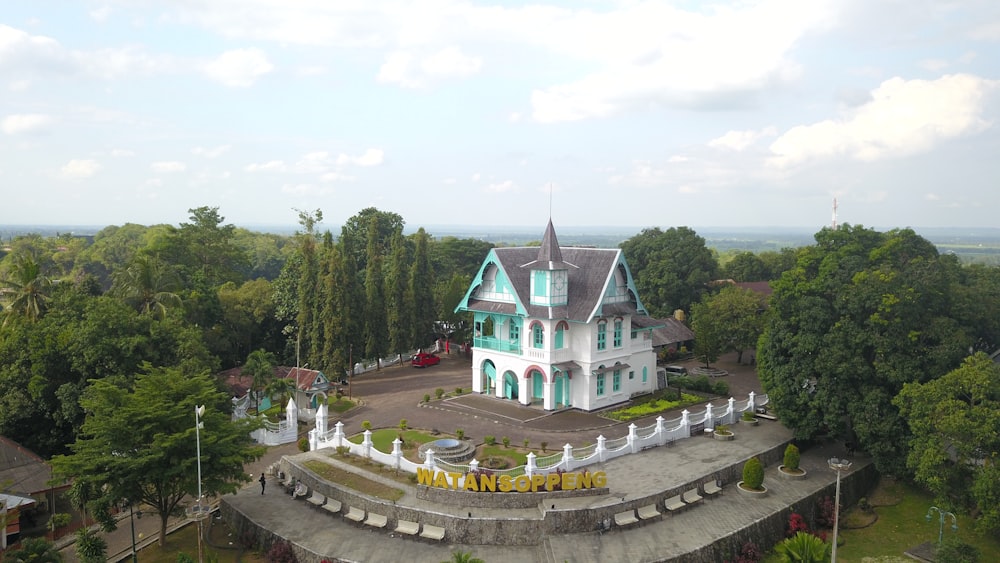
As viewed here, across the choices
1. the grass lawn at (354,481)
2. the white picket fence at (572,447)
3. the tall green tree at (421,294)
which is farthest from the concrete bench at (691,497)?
the tall green tree at (421,294)

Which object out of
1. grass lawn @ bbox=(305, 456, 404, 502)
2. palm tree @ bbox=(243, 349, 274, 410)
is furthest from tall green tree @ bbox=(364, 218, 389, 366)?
grass lawn @ bbox=(305, 456, 404, 502)

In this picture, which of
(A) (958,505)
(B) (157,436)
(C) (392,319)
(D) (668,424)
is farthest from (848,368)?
(C) (392,319)

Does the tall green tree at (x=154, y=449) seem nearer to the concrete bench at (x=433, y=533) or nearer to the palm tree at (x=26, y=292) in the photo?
the concrete bench at (x=433, y=533)

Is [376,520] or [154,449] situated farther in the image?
[376,520]

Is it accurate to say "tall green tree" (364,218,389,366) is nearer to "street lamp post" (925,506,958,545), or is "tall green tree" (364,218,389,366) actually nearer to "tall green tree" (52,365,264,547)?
"tall green tree" (52,365,264,547)

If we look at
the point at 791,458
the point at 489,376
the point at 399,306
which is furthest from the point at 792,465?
the point at 399,306

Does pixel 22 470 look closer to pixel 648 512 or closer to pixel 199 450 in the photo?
pixel 199 450

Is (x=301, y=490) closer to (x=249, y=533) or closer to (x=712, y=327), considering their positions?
(x=249, y=533)
